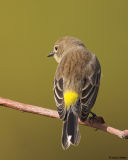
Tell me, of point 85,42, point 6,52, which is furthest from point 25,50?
point 85,42

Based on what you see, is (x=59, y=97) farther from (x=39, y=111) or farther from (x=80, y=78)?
(x=39, y=111)

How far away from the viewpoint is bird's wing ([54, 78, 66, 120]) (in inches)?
160

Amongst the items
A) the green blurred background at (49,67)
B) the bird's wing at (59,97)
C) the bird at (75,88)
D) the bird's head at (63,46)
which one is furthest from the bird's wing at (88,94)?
the bird's head at (63,46)

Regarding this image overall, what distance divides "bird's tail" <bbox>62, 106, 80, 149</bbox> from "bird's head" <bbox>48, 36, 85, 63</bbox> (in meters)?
1.36

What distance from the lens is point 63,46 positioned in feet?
18.0

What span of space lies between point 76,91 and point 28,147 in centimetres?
128

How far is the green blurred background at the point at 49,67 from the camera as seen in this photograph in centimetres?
529

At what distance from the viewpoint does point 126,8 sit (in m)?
6.11

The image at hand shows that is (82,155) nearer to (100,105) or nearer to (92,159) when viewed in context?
(92,159)

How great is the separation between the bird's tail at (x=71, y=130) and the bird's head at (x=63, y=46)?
136cm

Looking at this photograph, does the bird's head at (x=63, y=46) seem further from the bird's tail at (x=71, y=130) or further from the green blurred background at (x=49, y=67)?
the bird's tail at (x=71, y=130)

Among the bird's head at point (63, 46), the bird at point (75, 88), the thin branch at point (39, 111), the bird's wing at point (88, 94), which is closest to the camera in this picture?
the thin branch at point (39, 111)

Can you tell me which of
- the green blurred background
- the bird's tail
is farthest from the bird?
the green blurred background

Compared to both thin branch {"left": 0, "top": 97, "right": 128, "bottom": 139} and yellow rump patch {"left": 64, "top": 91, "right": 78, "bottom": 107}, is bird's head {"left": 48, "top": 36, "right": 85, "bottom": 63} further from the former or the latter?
thin branch {"left": 0, "top": 97, "right": 128, "bottom": 139}
